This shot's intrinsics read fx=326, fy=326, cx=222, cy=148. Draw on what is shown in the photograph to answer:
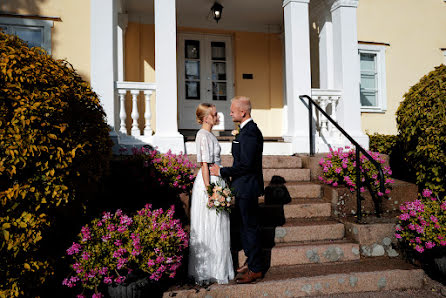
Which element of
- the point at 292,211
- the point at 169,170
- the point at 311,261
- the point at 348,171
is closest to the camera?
the point at 311,261

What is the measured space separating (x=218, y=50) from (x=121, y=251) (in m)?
6.92

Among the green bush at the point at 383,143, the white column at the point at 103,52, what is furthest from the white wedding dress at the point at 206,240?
the green bush at the point at 383,143

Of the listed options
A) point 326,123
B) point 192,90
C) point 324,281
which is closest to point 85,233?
point 324,281

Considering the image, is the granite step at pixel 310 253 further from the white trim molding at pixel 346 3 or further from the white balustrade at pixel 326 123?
the white trim molding at pixel 346 3

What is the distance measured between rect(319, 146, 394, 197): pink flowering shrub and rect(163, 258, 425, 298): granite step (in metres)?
1.14

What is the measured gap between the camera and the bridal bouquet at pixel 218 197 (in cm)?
319

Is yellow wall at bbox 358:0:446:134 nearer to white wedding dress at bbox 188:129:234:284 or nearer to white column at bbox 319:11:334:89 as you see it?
white column at bbox 319:11:334:89

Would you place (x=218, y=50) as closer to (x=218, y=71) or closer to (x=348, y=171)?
(x=218, y=71)

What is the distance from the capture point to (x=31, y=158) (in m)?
2.67

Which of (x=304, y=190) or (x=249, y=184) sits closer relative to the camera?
(x=249, y=184)

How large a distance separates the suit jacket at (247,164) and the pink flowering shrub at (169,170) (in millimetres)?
1079

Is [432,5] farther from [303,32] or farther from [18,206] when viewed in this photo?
[18,206]

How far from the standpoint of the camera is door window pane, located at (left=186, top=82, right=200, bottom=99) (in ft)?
28.3

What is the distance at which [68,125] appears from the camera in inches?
117
